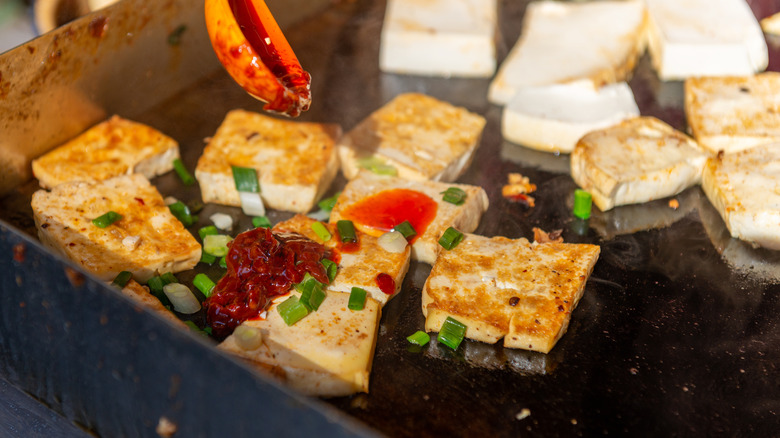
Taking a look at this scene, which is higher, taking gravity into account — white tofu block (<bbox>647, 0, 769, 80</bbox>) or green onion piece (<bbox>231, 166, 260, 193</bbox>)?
green onion piece (<bbox>231, 166, 260, 193</bbox>)

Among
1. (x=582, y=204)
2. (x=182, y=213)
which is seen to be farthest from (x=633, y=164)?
(x=182, y=213)

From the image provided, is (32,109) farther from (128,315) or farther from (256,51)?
(128,315)

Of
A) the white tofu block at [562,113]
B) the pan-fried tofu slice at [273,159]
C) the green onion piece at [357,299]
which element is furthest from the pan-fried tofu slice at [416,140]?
the green onion piece at [357,299]

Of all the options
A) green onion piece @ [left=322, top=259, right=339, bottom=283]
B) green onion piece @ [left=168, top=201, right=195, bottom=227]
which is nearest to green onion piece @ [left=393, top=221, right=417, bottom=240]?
green onion piece @ [left=322, top=259, right=339, bottom=283]

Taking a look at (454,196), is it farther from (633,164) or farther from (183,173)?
(183,173)

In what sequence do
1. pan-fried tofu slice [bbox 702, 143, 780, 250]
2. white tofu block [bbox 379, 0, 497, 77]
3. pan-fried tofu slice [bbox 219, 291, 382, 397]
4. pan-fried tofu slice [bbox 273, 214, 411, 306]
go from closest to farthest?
pan-fried tofu slice [bbox 219, 291, 382, 397] → pan-fried tofu slice [bbox 273, 214, 411, 306] → pan-fried tofu slice [bbox 702, 143, 780, 250] → white tofu block [bbox 379, 0, 497, 77]

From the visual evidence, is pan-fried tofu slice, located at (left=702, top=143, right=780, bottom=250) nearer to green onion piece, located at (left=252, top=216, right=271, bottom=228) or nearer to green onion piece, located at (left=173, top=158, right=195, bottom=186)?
green onion piece, located at (left=252, top=216, right=271, bottom=228)

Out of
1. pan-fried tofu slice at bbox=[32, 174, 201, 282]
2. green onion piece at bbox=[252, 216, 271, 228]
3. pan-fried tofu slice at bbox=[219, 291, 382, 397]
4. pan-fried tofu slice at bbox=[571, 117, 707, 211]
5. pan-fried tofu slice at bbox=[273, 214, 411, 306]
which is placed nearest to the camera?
pan-fried tofu slice at bbox=[219, 291, 382, 397]
